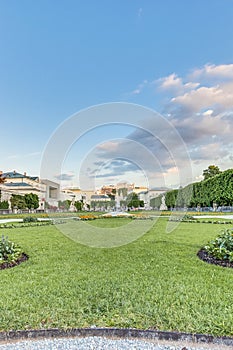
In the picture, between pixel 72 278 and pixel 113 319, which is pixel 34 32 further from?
pixel 113 319

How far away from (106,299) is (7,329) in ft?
3.84

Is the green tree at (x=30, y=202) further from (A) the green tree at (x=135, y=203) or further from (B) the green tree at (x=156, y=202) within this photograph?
(B) the green tree at (x=156, y=202)

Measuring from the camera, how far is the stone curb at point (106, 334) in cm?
247

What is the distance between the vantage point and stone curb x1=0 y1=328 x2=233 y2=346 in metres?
2.47

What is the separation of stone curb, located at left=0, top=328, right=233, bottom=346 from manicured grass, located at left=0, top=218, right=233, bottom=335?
0.11 m

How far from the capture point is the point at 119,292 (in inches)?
143

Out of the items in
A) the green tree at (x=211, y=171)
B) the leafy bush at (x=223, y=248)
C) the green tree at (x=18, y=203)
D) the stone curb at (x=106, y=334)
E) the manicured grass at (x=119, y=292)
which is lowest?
the stone curb at (x=106, y=334)

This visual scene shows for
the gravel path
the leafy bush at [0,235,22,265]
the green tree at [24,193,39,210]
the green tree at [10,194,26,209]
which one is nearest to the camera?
the gravel path

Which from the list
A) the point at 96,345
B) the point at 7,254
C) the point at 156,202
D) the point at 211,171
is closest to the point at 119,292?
the point at 96,345

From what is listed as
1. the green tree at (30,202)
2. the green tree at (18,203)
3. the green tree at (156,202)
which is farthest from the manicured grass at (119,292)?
the green tree at (30,202)

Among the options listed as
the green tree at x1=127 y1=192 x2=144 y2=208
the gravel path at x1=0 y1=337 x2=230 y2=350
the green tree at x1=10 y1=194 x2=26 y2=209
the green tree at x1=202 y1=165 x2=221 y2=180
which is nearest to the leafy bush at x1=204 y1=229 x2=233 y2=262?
the gravel path at x1=0 y1=337 x2=230 y2=350

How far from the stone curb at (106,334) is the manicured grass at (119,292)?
0.11m

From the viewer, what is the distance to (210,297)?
3.43m

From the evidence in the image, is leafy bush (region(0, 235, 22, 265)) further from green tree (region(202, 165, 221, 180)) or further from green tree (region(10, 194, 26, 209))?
green tree (region(202, 165, 221, 180))
